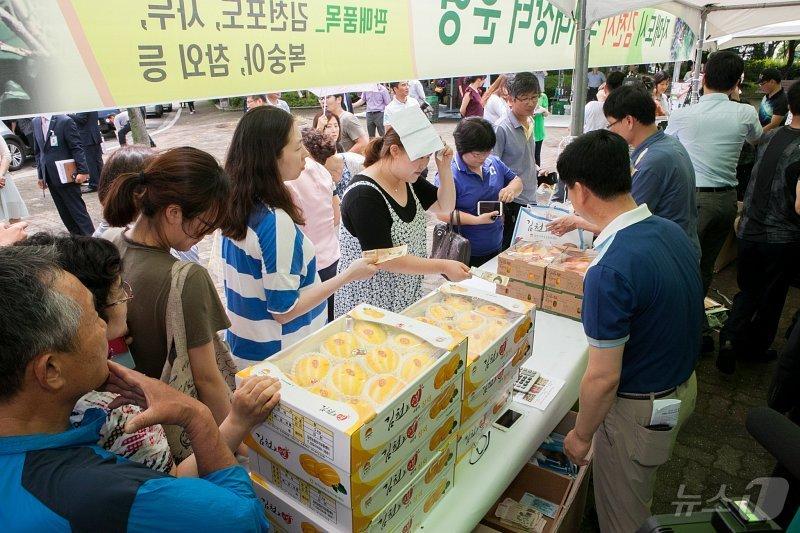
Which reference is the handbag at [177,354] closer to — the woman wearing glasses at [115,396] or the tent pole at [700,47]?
the woman wearing glasses at [115,396]

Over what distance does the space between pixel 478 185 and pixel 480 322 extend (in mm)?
1771

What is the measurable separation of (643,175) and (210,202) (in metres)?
2.29

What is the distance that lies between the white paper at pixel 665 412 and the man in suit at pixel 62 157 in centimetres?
587

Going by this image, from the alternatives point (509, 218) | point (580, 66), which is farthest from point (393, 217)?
point (580, 66)

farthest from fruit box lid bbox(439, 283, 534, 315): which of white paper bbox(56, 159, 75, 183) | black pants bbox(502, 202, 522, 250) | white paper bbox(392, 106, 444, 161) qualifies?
white paper bbox(56, 159, 75, 183)

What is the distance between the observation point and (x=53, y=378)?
2.69 ft

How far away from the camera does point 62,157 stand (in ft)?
18.2

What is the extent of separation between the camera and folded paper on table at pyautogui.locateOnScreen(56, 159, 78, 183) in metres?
5.39

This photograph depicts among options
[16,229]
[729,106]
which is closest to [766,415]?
[16,229]

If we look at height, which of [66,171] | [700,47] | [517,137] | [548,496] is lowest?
[548,496]

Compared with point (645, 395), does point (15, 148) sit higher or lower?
higher

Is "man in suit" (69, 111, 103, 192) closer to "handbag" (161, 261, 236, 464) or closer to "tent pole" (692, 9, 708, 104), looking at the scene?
"handbag" (161, 261, 236, 464)

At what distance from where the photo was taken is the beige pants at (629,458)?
5.64 feet

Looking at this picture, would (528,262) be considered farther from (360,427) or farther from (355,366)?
(360,427)
